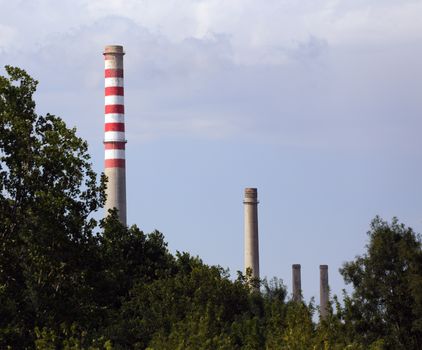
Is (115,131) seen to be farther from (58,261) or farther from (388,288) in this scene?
(58,261)

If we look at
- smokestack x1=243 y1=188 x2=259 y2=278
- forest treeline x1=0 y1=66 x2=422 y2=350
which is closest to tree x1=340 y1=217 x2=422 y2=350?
forest treeline x1=0 y1=66 x2=422 y2=350

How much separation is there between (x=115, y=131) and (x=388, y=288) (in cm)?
2692

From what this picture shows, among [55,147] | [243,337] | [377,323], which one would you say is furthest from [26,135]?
[377,323]

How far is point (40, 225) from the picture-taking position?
46312 mm

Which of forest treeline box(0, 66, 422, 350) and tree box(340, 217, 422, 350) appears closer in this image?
forest treeline box(0, 66, 422, 350)

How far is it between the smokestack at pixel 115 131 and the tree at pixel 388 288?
68.5 ft

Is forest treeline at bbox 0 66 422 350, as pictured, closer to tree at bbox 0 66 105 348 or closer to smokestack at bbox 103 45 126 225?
tree at bbox 0 66 105 348

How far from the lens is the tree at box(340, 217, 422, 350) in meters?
68.4

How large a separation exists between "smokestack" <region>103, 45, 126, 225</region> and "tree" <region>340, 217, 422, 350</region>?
68.5ft

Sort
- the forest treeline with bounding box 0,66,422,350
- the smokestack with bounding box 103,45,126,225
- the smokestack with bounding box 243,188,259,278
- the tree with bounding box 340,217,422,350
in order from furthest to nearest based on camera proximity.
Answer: the smokestack with bounding box 243,188,259,278 → the smokestack with bounding box 103,45,126,225 → the tree with bounding box 340,217,422,350 → the forest treeline with bounding box 0,66,422,350

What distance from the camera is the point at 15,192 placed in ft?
157

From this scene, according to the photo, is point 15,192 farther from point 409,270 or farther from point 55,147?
point 409,270

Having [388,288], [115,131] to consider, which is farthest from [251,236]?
[388,288]

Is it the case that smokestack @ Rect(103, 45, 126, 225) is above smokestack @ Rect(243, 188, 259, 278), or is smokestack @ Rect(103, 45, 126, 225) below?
above
